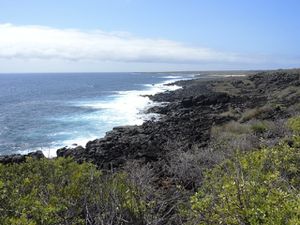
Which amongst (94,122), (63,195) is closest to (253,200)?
(63,195)

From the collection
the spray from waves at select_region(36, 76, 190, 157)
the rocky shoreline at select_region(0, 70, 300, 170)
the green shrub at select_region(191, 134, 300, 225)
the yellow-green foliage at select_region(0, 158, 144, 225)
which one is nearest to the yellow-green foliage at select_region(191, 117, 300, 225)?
the green shrub at select_region(191, 134, 300, 225)

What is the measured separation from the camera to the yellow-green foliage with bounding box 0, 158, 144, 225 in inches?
287

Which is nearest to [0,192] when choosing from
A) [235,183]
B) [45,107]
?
[235,183]

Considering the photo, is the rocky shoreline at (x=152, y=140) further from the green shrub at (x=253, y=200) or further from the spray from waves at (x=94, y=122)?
the green shrub at (x=253, y=200)

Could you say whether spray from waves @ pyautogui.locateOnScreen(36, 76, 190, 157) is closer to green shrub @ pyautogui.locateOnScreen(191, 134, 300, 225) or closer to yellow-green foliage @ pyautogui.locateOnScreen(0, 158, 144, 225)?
yellow-green foliage @ pyautogui.locateOnScreen(0, 158, 144, 225)

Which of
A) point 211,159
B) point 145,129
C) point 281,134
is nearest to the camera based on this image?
point 211,159

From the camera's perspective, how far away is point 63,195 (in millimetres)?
8484

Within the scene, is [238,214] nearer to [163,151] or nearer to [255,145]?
[255,145]

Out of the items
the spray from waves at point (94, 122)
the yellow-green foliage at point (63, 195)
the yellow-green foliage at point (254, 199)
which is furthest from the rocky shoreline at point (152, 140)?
the yellow-green foliage at point (254, 199)

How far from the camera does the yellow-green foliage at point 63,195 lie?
728cm

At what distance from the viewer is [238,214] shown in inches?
260

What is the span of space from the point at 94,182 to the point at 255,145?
10.2 meters

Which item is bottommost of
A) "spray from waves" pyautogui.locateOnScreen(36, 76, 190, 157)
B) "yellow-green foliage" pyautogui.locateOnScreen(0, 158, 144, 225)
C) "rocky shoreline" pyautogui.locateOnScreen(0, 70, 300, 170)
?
"spray from waves" pyautogui.locateOnScreen(36, 76, 190, 157)

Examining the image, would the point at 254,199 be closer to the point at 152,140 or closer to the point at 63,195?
the point at 63,195
